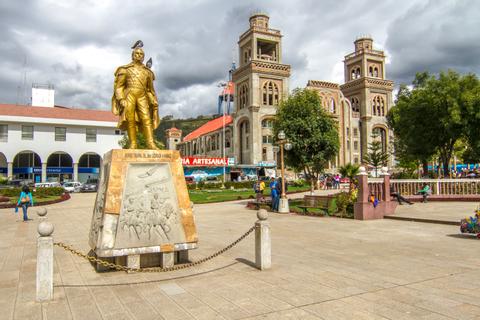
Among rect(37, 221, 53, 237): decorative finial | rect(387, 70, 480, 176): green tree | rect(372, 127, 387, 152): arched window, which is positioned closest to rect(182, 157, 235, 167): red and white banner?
rect(387, 70, 480, 176): green tree

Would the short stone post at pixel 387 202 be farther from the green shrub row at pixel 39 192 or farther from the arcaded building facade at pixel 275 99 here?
the arcaded building facade at pixel 275 99

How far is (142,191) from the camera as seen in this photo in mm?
6969

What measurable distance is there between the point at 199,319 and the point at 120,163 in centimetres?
370

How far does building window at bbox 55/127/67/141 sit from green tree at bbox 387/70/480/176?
128 ft

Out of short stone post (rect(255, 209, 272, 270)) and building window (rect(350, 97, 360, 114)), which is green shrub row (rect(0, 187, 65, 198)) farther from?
building window (rect(350, 97, 360, 114))

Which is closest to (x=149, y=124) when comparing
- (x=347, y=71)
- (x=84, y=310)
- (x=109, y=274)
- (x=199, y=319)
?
(x=109, y=274)

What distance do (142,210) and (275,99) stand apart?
52620mm

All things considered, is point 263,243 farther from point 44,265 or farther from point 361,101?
point 361,101

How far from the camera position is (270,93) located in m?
57.8

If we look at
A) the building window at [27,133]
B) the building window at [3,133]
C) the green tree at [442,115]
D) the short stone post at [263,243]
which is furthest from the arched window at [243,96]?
the short stone post at [263,243]

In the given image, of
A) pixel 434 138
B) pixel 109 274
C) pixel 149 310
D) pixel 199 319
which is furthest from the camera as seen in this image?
pixel 434 138

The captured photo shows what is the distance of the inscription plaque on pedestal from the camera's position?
21.3 ft

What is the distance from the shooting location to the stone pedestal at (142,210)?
650 cm

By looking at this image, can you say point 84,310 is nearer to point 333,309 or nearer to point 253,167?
point 333,309
